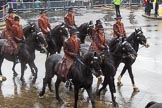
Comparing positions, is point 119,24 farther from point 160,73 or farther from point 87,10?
point 87,10

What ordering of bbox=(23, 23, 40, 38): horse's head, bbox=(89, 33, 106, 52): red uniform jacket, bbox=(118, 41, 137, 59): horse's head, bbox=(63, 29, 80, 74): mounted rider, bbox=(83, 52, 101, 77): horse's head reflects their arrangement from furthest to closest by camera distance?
bbox=(23, 23, 40, 38): horse's head, bbox=(89, 33, 106, 52): red uniform jacket, bbox=(118, 41, 137, 59): horse's head, bbox=(63, 29, 80, 74): mounted rider, bbox=(83, 52, 101, 77): horse's head

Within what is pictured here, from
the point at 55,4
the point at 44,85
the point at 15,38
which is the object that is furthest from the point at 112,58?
the point at 55,4

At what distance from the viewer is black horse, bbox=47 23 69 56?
2003 centimetres

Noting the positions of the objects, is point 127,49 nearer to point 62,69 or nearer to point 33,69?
point 62,69

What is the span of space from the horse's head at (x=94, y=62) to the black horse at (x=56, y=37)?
631cm

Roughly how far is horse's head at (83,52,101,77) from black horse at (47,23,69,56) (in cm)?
631

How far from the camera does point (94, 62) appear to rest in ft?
44.3

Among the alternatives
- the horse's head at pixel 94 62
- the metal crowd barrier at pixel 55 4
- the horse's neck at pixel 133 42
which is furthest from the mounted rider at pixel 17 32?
the metal crowd barrier at pixel 55 4

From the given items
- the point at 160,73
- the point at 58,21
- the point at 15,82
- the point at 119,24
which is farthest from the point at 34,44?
the point at 58,21

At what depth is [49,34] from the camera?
2030 cm

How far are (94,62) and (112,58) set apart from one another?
2707 millimetres

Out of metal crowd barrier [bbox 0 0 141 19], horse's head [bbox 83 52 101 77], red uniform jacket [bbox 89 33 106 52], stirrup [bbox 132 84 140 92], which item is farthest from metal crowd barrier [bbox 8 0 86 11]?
horse's head [bbox 83 52 101 77]

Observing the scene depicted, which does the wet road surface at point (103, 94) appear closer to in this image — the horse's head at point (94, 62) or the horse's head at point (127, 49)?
the horse's head at point (127, 49)

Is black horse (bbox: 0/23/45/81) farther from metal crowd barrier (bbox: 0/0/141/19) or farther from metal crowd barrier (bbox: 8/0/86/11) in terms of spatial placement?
metal crowd barrier (bbox: 8/0/86/11)
